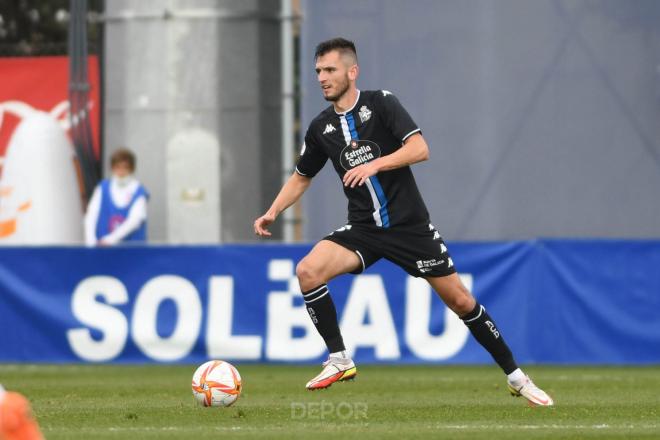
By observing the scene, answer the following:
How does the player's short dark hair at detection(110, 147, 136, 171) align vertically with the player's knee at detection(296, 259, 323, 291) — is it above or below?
above

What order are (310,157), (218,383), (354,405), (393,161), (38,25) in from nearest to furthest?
(393,161), (218,383), (354,405), (310,157), (38,25)

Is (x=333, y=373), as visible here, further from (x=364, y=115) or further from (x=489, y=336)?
(x=364, y=115)

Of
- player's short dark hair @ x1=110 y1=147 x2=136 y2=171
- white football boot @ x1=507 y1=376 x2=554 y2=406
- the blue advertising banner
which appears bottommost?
the blue advertising banner

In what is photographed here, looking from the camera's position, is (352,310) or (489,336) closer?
(489,336)

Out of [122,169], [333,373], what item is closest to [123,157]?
[122,169]

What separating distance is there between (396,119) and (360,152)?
305 millimetres

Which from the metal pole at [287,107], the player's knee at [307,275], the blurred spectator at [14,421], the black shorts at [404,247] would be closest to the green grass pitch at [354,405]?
the player's knee at [307,275]

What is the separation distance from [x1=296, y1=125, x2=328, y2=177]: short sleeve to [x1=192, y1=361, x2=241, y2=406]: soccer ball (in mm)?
1442

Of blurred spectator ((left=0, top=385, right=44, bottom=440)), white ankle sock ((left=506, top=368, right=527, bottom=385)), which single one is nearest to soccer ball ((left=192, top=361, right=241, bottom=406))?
white ankle sock ((left=506, top=368, right=527, bottom=385))

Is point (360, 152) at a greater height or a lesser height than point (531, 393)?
greater

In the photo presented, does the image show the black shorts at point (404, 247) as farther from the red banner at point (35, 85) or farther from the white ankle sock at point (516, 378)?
the red banner at point (35, 85)

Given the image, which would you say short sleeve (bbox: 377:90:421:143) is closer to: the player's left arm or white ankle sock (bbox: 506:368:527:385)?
the player's left arm

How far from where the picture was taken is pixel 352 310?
44.7 ft

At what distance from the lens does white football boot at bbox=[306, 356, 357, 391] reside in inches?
354
